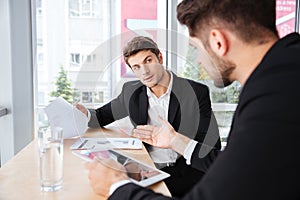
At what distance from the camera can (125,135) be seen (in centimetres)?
145

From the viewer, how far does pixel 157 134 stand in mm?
1268

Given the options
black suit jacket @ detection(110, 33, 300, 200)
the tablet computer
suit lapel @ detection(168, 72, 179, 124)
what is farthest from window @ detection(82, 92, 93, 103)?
black suit jacket @ detection(110, 33, 300, 200)

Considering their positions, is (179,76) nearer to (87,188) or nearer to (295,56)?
(87,188)

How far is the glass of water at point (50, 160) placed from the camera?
2.76 feet

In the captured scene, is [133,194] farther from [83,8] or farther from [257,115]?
[83,8]

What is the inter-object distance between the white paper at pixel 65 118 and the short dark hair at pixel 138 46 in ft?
1.18

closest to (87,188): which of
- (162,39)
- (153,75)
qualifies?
(153,75)

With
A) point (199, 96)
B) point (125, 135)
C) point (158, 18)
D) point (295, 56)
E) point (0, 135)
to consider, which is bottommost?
point (0, 135)

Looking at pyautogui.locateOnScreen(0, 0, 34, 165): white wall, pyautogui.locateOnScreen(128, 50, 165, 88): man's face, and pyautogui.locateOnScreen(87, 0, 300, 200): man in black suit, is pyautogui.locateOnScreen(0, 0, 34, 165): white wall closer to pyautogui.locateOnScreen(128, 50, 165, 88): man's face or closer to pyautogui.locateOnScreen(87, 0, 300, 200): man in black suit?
pyautogui.locateOnScreen(128, 50, 165, 88): man's face

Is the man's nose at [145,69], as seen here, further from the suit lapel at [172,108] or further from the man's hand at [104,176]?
the man's hand at [104,176]

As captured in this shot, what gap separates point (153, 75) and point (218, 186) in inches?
40.2

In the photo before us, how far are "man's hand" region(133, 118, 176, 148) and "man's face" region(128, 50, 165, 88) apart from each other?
227mm

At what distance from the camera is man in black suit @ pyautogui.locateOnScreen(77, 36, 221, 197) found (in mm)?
1435

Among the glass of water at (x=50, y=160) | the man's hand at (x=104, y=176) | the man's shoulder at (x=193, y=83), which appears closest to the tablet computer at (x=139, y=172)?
the man's hand at (x=104, y=176)
